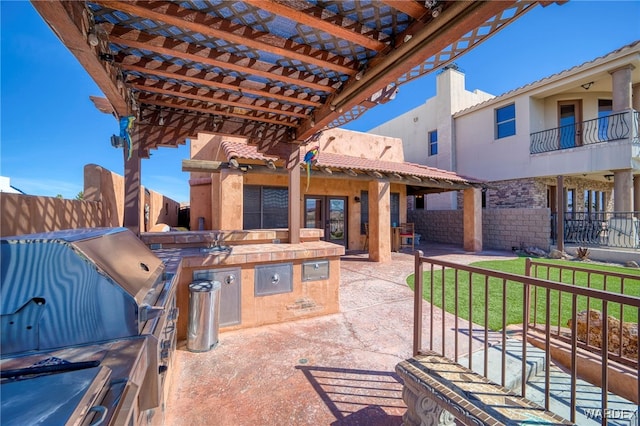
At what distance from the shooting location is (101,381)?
3.17 feet

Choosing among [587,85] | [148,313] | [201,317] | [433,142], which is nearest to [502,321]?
[148,313]

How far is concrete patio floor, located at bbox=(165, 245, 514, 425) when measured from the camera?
2.37 meters

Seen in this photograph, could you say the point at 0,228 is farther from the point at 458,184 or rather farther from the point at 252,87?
the point at 458,184

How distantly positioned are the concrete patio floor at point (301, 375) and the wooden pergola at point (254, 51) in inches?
105

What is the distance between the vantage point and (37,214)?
76.9 inches

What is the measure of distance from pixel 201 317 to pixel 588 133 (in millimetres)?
16795

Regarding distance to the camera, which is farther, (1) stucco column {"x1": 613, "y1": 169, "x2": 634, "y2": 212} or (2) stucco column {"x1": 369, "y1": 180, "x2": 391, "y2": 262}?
(1) stucco column {"x1": 613, "y1": 169, "x2": 634, "y2": 212}

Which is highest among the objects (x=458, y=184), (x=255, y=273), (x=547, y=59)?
(x=547, y=59)

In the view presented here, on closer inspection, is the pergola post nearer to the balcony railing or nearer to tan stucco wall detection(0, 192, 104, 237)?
tan stucco wall detection(0, 192, 104, 237)

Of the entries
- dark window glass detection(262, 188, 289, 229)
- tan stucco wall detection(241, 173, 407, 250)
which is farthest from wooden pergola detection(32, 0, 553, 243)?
tan stucco wall detection(241, 173, 407, 250)

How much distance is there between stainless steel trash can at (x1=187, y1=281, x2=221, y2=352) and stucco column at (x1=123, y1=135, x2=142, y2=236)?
1651 millimetres

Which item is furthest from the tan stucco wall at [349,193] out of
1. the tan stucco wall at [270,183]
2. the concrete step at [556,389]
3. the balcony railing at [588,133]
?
the balcony railing at [588,133]

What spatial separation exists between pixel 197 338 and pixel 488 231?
1413 centimetres

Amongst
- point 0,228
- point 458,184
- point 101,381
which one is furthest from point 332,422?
point 458,184
